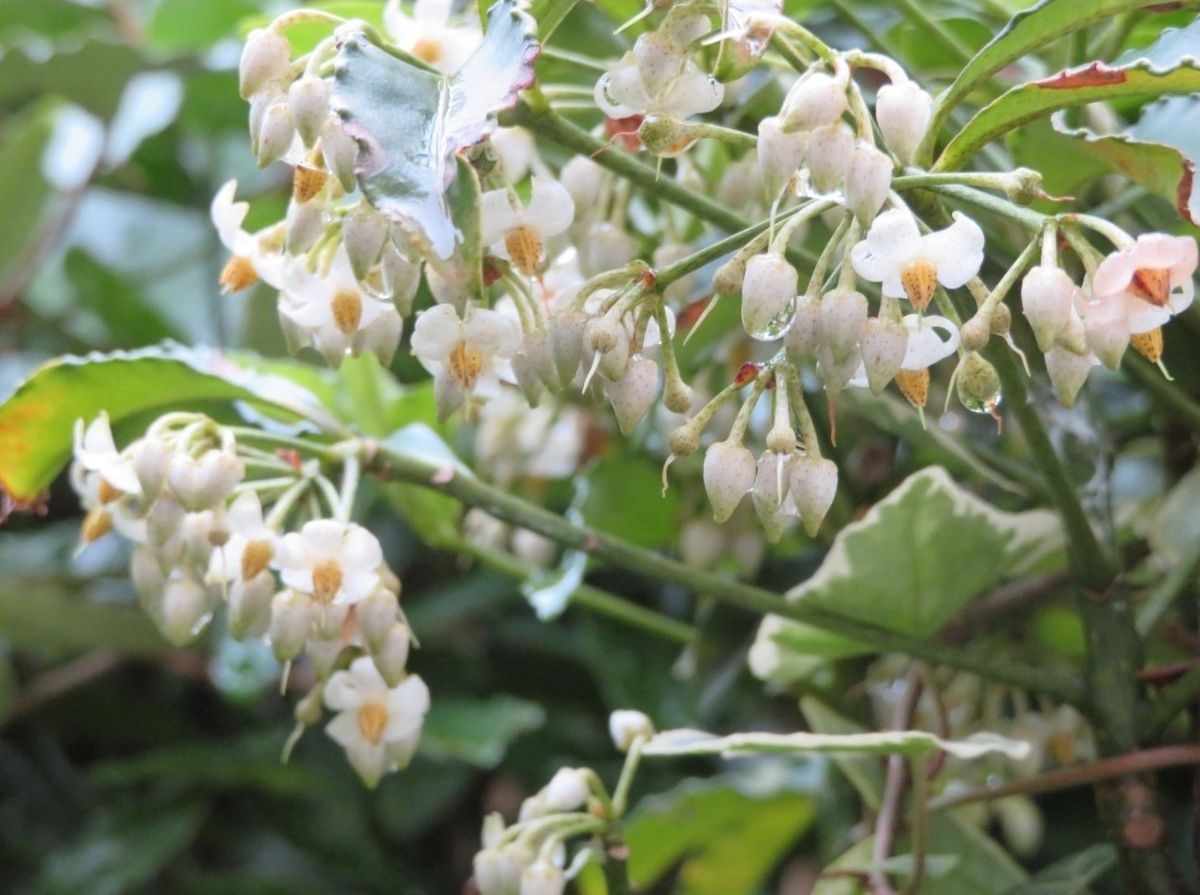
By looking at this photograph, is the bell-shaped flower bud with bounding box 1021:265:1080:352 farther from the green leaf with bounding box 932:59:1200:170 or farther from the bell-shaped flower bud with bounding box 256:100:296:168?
the bell-shaped flower bud with bounding box 256:100:296:168

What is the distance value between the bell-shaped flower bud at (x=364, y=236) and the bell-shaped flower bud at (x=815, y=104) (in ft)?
0.52

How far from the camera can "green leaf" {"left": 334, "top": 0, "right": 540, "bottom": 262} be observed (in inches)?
17.4

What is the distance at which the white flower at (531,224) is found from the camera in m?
0.56

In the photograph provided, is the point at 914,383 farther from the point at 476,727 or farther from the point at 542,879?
the point at 476,727

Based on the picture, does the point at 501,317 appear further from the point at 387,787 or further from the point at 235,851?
the point at 235,851

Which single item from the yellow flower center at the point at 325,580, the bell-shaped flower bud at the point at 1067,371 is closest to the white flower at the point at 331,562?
the yellow flower center at the point at 325,580

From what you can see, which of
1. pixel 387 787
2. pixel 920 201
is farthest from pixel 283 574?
pixel 387 787

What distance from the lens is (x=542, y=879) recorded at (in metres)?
0.65

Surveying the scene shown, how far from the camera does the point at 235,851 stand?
153 centimetres

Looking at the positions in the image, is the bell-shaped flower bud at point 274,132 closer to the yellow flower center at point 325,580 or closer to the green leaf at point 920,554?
the yellow flower center at point 325,580

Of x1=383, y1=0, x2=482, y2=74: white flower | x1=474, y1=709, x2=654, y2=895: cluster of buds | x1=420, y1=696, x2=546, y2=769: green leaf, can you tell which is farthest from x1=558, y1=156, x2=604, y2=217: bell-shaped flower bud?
x1=420, y1=696, x2=546, y2=769: green leaf

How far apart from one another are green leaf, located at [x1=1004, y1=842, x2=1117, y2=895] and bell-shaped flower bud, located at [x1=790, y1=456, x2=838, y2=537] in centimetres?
37

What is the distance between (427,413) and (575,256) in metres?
0.34

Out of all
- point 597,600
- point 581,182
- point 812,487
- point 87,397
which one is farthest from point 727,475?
point 597,600
